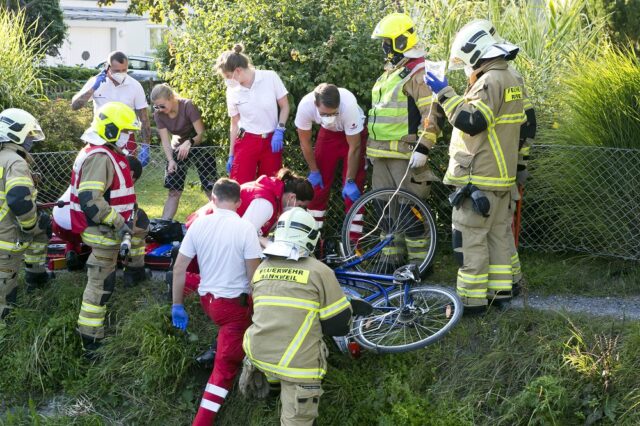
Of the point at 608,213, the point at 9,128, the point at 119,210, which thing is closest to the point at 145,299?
the point at 119,210

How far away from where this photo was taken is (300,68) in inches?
303

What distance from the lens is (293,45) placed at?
25.2 ft

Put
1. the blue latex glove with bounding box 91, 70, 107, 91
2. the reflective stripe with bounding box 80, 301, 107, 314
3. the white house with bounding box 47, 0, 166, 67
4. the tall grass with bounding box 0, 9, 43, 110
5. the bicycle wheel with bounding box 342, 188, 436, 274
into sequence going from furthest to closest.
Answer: the white house with bounding box 47, 0, 166, 67 < the tall grass with bounding box 0, 9, 43, 110 < the blue latex glove with bounding box 91, 70, 107, 91 < the bicycle wheel with bounding box 342, 188, 436, 274 < the reflective stripe with bounding box 80, 301, 107, 314

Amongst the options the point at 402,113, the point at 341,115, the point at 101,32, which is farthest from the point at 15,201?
the point at 101,32

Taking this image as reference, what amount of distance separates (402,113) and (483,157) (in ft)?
3.12

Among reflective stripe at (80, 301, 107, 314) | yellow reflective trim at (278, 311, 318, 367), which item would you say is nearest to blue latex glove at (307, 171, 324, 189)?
reflective stripe at (80, 301, 107, 314)

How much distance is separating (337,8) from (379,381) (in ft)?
12.3

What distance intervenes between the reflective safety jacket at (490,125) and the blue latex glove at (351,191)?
113 cm

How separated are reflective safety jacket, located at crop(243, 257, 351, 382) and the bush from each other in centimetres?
278

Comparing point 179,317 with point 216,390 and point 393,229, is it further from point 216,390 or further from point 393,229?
point 393,229

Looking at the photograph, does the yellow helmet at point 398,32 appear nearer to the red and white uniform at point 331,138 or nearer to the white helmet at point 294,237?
the red and white uniform at point 331,138

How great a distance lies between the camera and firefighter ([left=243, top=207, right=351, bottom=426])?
204 inches

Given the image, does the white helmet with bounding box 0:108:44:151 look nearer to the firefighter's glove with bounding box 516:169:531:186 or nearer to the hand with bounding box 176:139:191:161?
the hand with bounding box 176:139:191:161

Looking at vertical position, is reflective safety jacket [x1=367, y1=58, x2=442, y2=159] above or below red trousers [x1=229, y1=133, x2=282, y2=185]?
above
